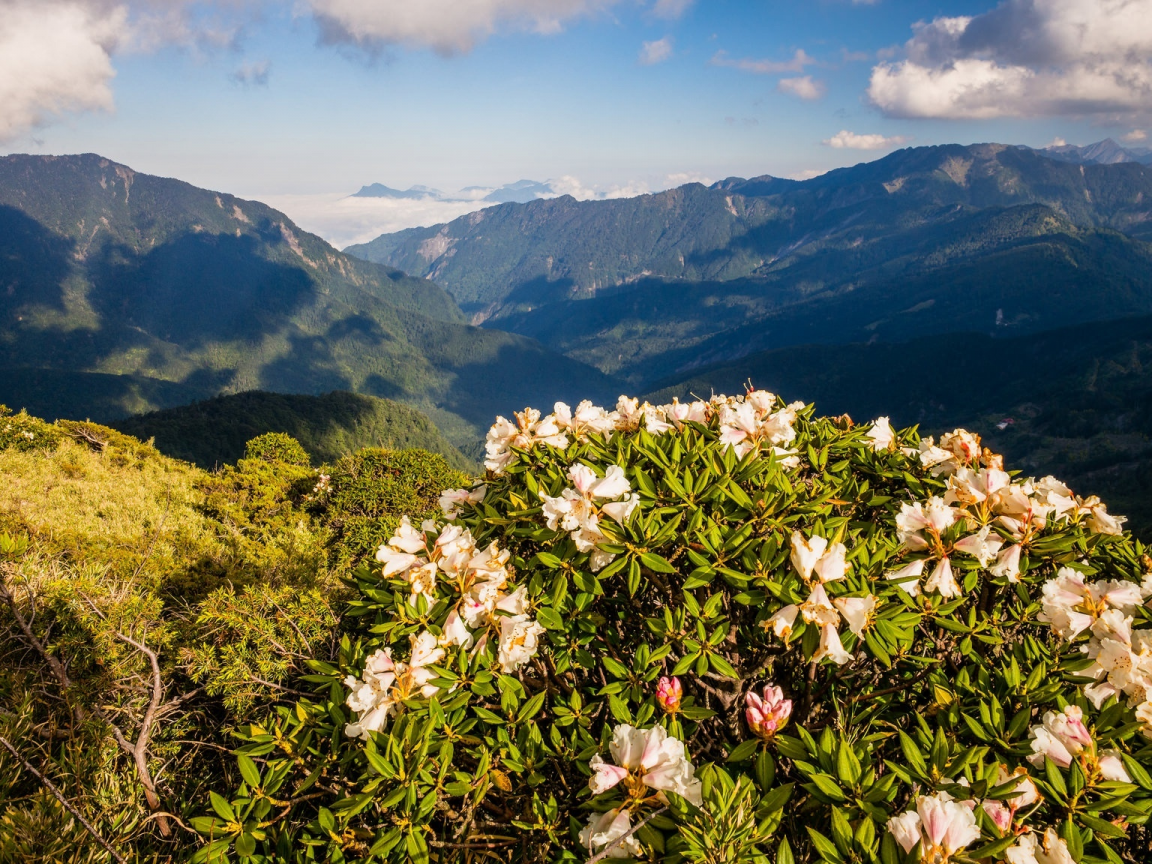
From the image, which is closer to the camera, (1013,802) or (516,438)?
(1013,802)

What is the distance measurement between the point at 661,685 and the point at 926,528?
1.00m

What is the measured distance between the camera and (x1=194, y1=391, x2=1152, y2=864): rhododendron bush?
4.72 ft

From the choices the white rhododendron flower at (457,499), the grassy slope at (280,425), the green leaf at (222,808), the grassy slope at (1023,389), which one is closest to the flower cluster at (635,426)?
the white rhododendron flower at (457,499)

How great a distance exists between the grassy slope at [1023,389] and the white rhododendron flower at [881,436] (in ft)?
193

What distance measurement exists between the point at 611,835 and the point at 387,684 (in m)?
0.71

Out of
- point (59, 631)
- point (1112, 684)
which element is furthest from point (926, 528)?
point (59, 631)

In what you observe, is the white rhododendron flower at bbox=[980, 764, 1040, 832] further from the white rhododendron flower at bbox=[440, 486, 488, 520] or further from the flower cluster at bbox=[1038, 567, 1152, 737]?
the white rhododendron flower at bbox=[440, 486, 488, 520]

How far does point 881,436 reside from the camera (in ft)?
8.66

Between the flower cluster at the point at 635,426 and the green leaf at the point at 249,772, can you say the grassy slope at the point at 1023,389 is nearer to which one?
the flower cluster at the point at 635,426

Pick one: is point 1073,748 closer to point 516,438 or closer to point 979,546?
point 979,546

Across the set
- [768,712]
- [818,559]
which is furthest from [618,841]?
[818,559]

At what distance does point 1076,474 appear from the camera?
71.9 metres

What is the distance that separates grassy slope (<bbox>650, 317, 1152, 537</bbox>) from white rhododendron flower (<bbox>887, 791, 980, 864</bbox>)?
60020mm

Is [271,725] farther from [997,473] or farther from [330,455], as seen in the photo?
[330,455]
